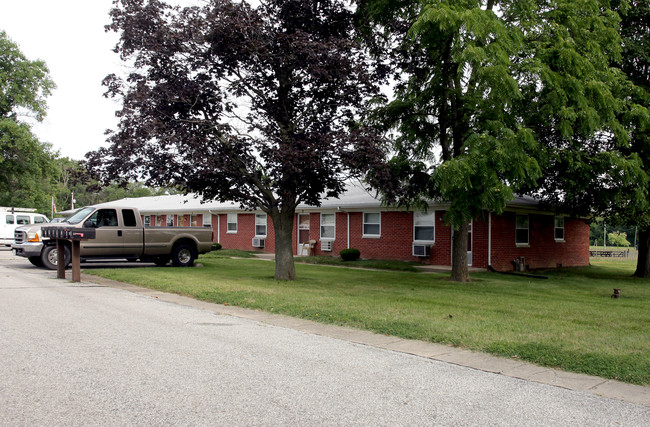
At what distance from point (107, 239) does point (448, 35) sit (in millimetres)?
12949

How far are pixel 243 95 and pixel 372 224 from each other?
38.9 ft

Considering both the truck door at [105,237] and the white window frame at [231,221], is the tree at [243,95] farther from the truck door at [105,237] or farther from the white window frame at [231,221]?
the white window frame at [231,221]

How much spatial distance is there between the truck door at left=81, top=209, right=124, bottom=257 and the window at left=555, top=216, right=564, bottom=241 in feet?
65.2

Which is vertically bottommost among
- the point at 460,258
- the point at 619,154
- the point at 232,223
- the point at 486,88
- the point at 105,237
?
the point at 460,258

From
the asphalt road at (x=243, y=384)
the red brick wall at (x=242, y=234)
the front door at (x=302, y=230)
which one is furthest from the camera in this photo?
the red brick wall at (x=242, y=234)

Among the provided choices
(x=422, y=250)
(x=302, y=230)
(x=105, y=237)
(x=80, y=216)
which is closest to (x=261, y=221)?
(x=302, y=230)

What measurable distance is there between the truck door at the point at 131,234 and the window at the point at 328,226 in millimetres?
10790

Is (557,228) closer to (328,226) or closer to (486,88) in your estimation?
(328,226)

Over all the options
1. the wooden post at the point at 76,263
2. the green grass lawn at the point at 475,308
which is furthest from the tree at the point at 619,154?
the wooden post at the point at 76,263

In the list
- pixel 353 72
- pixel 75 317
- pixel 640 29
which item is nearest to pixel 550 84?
pixel 353 72

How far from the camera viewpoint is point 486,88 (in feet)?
44.3

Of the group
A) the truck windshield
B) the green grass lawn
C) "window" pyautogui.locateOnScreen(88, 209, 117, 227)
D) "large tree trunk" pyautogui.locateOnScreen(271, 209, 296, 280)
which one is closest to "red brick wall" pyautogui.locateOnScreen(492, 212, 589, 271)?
the green grass lawn

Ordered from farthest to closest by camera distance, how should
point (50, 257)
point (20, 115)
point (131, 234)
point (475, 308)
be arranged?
point (20, 115) < point (131, 234) < point (50, 257) < point (475, 308)

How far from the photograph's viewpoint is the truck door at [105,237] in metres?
18.6
